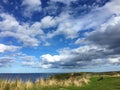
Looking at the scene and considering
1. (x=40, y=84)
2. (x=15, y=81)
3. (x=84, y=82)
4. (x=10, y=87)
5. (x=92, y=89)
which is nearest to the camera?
(x=10, y=87)

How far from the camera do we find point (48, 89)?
30.5 metres

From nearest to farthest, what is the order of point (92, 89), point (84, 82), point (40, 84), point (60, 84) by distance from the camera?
point (92, 89) < point (40, 84) < point (60, 84) < point (84, 82)

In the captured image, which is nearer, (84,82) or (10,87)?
(10,87)

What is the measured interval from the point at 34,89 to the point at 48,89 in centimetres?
202

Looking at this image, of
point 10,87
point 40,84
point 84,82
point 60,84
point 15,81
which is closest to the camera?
point 10,87

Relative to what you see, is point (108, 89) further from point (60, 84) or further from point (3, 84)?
point (3, 84)

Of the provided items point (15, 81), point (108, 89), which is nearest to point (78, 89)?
point (108, 89)

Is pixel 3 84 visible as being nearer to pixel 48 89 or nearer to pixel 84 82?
pixel 48 89

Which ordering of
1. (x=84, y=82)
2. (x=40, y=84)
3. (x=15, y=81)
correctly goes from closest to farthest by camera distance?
(x=15, y=81), (x=40, y=84), (x=84, y=82)

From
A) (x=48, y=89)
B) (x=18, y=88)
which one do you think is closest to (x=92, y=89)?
(x=48, y=89)

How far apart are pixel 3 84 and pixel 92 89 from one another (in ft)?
40.7

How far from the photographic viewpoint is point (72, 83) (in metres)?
38.3

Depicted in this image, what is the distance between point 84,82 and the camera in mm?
40594

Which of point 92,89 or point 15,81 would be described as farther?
point 92,89
